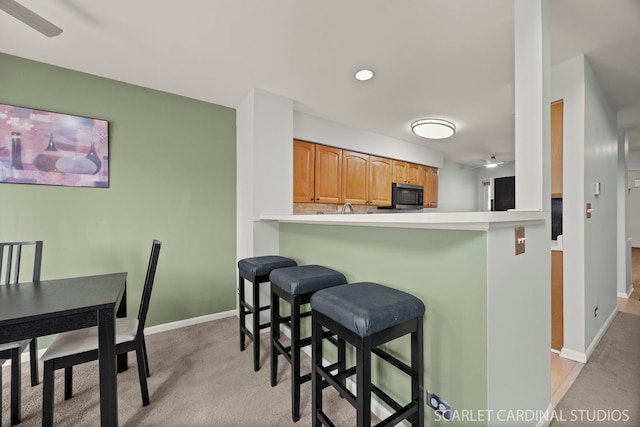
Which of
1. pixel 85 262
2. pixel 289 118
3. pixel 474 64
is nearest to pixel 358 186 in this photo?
pixel 289 118

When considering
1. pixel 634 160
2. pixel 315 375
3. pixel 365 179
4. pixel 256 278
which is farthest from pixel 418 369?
pixel 634 160

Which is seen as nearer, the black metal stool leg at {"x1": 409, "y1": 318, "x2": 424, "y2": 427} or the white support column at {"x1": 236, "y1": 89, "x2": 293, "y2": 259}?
the black metal stool leg at {"x1": 409, "y1": 318, "x2": 424, "y2": 427}

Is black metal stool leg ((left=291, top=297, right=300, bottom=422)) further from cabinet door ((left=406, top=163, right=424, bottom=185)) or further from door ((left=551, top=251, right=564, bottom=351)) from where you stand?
cabinet door ((left=406, top=163, right=424, bottom=185))

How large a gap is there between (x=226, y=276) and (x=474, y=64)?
9.89 feet

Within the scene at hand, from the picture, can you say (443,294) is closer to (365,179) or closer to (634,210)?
(365,179)

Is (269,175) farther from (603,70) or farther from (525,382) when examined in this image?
(603,70)

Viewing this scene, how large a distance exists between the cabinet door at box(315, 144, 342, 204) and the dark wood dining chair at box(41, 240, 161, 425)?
2.10 metres

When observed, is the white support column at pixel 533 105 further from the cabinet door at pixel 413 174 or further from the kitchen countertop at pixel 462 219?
the cabinet door at pixel 413 174

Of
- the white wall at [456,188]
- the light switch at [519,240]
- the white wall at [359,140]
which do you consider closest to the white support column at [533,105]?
the light switch at [519,240]

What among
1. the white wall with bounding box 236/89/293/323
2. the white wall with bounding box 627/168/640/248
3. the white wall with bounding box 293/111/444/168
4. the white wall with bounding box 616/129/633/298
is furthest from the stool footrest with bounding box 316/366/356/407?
the white wall with bounding box 627/168/640/248

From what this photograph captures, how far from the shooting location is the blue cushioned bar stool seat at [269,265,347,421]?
4.73 ft

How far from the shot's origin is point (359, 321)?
985mm

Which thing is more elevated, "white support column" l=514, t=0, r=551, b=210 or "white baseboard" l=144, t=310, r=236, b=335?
"white support column" l=514, t=0, r=551, b=210

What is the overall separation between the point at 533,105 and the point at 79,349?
2.61 metres
